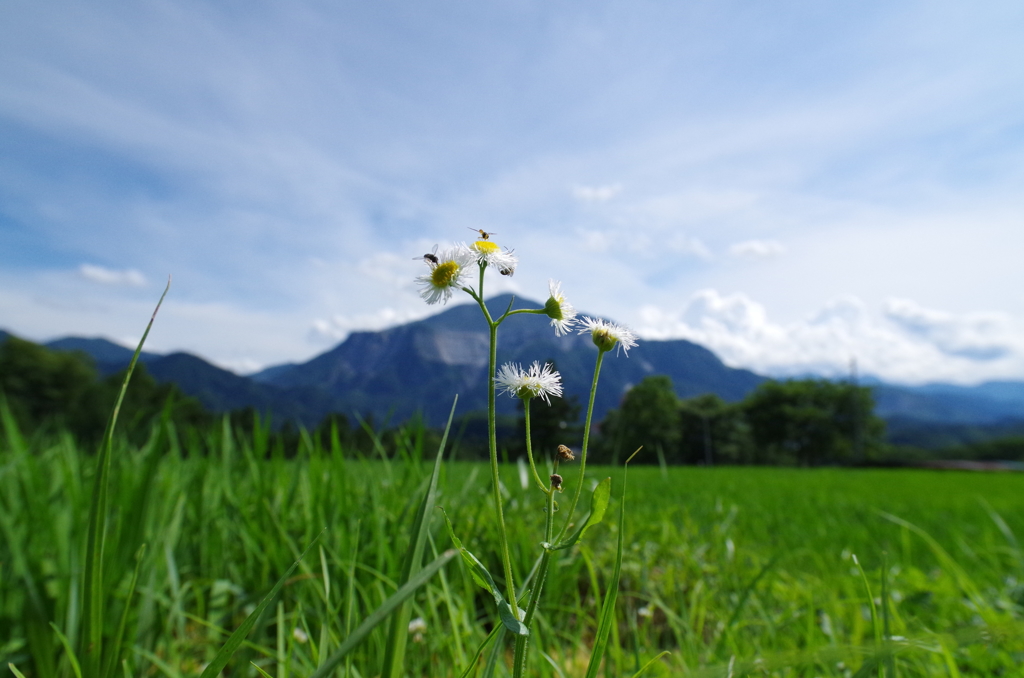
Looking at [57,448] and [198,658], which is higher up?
[57,448]

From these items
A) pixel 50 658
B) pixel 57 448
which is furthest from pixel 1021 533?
pixel 57 448

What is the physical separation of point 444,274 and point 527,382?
21cm

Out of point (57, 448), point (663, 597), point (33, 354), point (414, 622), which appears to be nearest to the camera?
point (414, 622)

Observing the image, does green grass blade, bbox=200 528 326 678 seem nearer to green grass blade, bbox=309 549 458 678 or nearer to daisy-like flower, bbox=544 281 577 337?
green grass blade, bbox=309 549 458 678

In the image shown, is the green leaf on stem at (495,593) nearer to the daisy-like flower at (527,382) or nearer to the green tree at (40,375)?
the daisy-like flower at (527,382)

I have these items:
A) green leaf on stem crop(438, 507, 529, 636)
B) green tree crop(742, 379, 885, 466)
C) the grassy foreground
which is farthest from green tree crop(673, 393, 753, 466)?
green leaf on stem crop(438, 507, 529, 636)

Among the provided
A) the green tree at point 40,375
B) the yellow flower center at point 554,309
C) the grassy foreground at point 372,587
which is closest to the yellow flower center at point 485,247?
the yellow flower center at point 554,309

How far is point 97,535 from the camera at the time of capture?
35.4 inches

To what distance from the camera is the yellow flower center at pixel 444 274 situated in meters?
0.88

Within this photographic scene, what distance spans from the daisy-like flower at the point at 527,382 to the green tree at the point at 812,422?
71.2 m

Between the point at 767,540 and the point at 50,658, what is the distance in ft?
14.9

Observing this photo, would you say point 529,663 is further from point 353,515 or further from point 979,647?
point 979,647

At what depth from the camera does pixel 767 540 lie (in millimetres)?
4547

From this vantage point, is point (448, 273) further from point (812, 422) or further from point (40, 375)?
point (812, 422)
